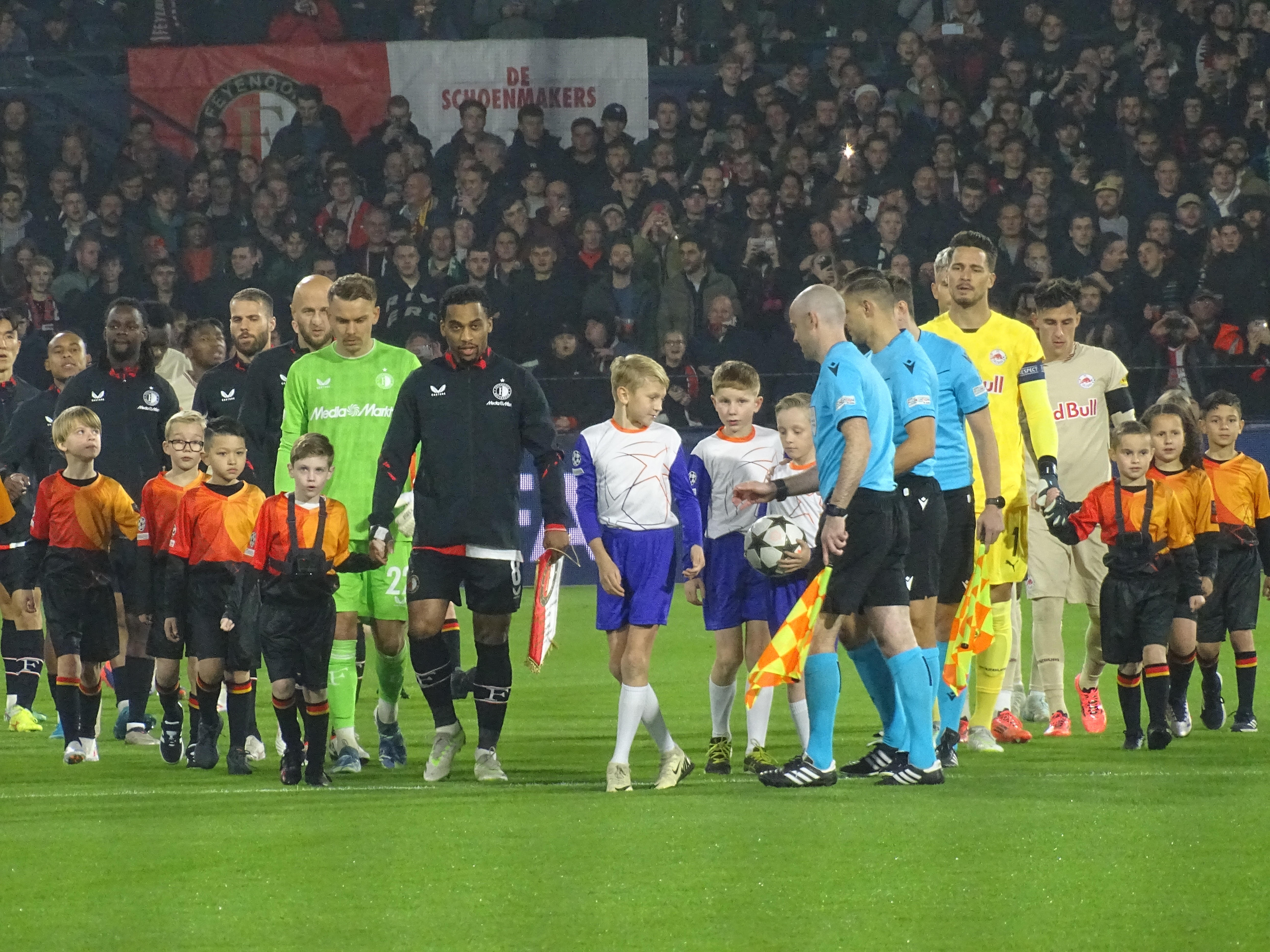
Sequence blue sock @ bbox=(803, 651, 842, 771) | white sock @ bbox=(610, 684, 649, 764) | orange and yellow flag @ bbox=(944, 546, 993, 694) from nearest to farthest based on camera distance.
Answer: blue sock @ bbox=(803, 651, 842, 771) < white sock @ bbox=(610, 684, 649, 764) < orange and yellow flag @ bbox=(944, 546, 993, 694)

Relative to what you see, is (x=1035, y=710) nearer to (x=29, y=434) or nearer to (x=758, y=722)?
(x=758, y=722)

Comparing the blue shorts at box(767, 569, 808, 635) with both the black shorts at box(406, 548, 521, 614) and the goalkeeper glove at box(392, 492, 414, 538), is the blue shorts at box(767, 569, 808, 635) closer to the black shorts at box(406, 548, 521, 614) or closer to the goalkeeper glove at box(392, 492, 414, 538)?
the black shorts at box(406, 548, 521, 614)

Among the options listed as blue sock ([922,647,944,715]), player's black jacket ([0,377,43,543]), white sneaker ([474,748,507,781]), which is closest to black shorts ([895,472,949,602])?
blue sock ([922,647,944,715])

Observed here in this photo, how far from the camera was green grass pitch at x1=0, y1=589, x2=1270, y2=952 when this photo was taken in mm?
4477

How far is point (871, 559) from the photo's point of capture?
6.41 metres

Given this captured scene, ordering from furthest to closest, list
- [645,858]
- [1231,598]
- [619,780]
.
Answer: [1231,598]
[619,780]
[645,858]

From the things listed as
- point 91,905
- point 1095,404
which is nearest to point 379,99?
point 1095,404

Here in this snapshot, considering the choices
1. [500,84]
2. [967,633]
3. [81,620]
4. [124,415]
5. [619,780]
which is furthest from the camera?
[500,84]

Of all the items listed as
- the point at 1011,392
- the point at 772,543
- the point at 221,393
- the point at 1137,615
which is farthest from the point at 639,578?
the point at 221,393

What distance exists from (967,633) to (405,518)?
7.57ft

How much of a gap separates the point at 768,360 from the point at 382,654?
909 centimetres

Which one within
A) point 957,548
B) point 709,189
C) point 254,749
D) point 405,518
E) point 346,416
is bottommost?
point 254,749

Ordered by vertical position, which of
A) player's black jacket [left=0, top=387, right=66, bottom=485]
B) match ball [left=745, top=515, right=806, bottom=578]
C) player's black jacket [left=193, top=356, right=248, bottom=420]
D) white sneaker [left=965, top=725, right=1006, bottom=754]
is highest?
player's black jacket [left=193, top=356, right=248, bottom=420]

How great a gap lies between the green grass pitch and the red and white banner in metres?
12.1
